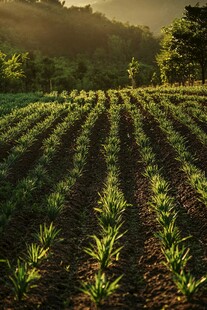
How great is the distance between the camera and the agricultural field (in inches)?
201

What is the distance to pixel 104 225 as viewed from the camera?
23.7 feet

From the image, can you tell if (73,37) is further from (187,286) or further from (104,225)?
(187,286)

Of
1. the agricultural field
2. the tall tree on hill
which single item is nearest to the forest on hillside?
the tall tree on hill

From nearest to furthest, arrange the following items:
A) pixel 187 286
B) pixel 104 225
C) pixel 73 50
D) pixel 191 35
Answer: pixel 187 286
pixel 104 225
pixel 191 35
pixel 73 50

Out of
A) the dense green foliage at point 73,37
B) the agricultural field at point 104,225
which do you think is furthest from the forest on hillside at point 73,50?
the agricultural field at point 104,225

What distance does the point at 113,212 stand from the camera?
736 cm

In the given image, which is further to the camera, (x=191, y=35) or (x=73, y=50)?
(x=73, y=50)

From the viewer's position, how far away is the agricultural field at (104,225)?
201 inches

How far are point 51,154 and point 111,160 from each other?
2525mm

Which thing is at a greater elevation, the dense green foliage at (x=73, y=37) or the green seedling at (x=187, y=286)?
the dense green foliage at (x=73, y=37)

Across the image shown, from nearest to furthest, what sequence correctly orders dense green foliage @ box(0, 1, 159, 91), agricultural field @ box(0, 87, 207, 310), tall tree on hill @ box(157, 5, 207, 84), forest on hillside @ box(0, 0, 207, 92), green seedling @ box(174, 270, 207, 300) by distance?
1. green seedling @ box(174, 270, 207, 300)
2. agricultural field @ box(0, 87, 207, 310)
3. tall tree on hill @ box(157, 5, 207, 84)
4. forest on hillside @ box(0, 0, 207, 92)
5. dense green foliage @ box(0, 1, 159, 91)

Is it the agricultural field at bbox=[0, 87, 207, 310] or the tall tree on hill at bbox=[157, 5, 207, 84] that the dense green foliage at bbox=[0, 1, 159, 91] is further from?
the agricultural field at bbox=[0, 87, 207, 310]

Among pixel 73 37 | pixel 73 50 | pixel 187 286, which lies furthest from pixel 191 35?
pixel 73 37

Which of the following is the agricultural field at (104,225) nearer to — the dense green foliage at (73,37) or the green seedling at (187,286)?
the green seedling at (187,286)
